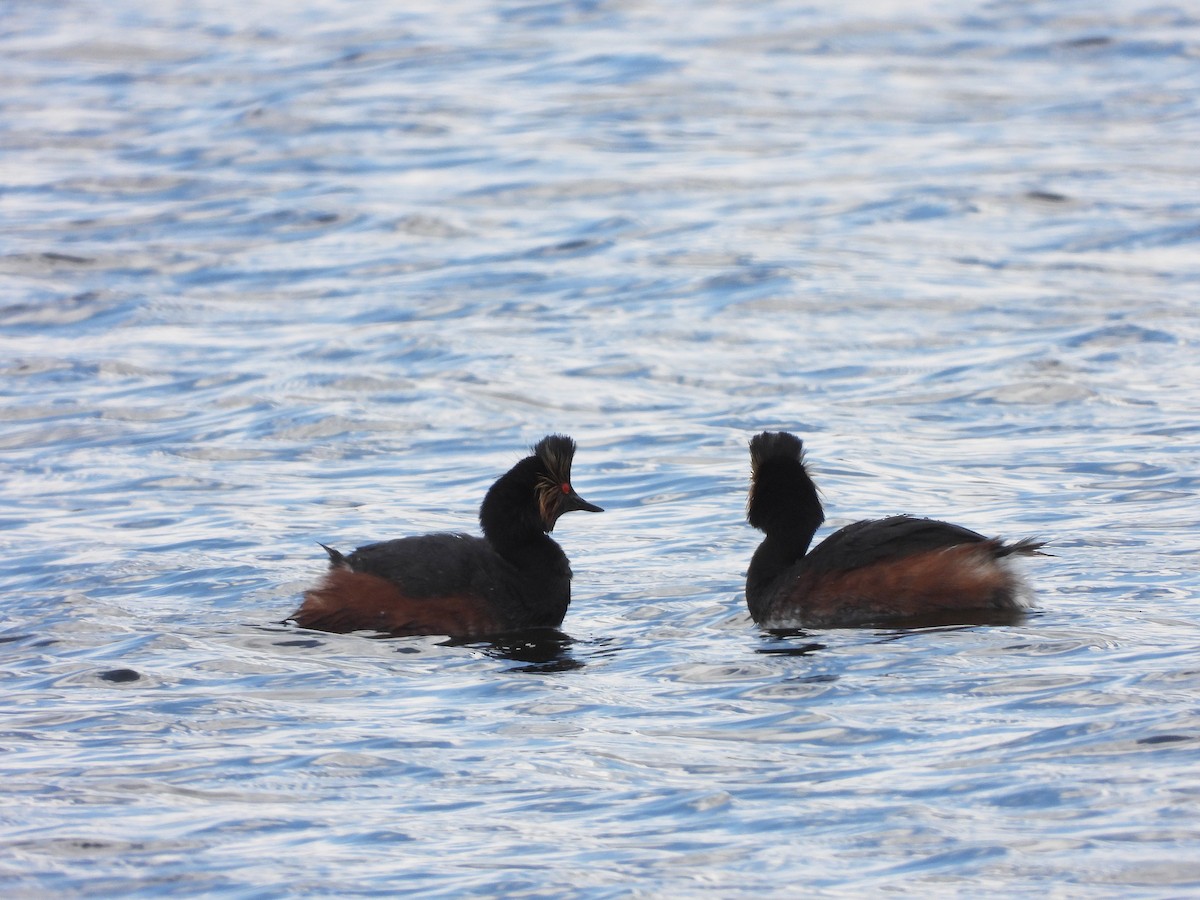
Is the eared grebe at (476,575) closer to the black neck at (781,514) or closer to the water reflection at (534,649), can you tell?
the water reflection at (534,649)

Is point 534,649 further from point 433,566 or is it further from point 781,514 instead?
point 781,514

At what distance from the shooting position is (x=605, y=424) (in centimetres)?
1513

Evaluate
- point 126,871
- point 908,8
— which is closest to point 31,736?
point 126,871

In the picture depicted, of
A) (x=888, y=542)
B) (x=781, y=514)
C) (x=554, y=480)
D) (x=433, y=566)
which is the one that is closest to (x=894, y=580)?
(x=888, y=542)

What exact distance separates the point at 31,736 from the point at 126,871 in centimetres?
160

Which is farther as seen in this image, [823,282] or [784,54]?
[784,54]

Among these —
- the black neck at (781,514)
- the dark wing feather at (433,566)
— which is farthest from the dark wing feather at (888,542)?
the dark wing feather at (433,566)

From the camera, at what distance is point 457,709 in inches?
331

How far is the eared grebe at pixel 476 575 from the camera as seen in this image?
32.0 ft

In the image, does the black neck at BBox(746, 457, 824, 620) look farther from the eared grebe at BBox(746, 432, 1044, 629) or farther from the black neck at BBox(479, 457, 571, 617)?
the black neck at BBox(479, 457, 571, 617)

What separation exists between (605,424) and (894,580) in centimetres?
576

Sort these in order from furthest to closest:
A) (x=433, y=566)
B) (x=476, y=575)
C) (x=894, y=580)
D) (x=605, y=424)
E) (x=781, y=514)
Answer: (x=605, y=424), (x=781, y=514), (x=476, y=575), (x=433, y=566), (x=894, y=580)

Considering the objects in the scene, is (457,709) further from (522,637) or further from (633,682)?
Result: (522,637)

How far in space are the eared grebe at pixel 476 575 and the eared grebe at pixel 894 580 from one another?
44.5 inches
